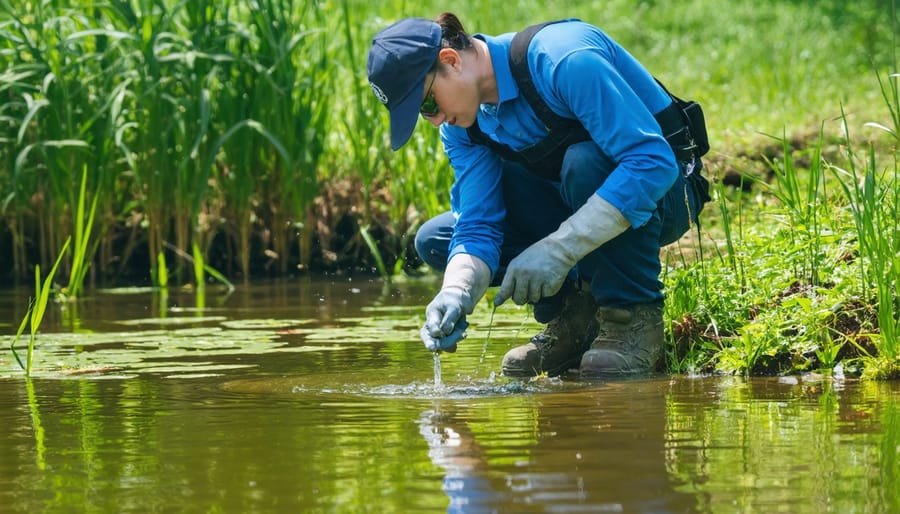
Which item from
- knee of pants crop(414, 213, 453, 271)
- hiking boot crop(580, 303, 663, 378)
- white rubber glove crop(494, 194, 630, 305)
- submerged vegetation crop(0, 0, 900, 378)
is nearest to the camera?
white rubber glove crop(494, 194, 630, 305)

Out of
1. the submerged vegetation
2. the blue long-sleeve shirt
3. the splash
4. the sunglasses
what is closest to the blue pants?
the blue long-sleeve shirt

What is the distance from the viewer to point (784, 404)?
3262 millimetres

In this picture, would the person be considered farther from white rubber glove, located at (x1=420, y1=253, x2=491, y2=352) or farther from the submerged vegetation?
the submerged vegetation

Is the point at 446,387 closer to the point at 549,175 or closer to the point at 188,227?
the point at 549,175

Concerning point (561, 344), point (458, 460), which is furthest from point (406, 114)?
point (458, 460)

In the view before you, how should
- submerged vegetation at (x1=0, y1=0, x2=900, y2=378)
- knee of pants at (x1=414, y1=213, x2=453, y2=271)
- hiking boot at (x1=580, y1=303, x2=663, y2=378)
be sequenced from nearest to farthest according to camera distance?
1. hiking boot at (x1=580, y1=303, x2=663, y2=378)
2. knee of pants at (x1=414, y1=213, x2=453, y2=271)
3. submerged vegetation at (x1=0, y1=0, x2=900, y2=378)

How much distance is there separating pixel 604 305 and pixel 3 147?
3.63m

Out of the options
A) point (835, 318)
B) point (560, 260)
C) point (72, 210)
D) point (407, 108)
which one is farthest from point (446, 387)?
point (72, 210)

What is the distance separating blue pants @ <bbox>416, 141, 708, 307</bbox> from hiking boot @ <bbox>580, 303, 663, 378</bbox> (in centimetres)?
4

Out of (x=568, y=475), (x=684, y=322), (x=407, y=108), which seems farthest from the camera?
(x=684, y=322)

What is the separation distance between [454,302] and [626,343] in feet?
1.71

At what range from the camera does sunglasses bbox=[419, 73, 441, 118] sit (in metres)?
3.58

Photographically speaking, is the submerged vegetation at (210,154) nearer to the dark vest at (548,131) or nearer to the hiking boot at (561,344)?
the hiking boot at (561,344)

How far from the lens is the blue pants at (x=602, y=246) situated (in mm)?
3738
